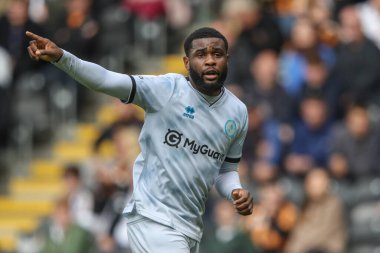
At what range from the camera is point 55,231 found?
609 inches

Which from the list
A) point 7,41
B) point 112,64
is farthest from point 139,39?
point 7,41

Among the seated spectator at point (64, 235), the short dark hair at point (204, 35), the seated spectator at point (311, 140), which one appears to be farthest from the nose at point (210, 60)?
the seated spectator at point (64, 235)

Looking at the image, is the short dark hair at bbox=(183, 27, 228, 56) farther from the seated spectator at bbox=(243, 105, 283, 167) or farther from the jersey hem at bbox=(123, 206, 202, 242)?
the seated spectator at bbox=(243, 105, 283, 167)

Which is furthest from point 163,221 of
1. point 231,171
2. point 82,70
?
point 82,70

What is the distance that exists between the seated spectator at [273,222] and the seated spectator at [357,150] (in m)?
0.79

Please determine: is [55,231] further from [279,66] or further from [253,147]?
[279,66]

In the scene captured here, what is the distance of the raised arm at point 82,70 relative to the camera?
810 cm

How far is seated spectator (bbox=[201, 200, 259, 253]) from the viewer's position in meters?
14.0

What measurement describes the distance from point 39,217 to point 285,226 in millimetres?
4678

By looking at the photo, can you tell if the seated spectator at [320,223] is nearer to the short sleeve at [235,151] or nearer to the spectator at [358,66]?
the spectator at [358,66]

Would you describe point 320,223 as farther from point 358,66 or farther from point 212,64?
point 212,64

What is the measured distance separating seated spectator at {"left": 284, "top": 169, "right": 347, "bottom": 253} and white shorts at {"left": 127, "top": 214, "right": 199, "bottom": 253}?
538cm

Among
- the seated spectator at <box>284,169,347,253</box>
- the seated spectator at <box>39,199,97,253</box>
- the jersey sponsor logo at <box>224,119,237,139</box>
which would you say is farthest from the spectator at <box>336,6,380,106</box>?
the jersey sponsor logo at <box>224,119,237,139</box>

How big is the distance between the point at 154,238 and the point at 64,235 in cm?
666
